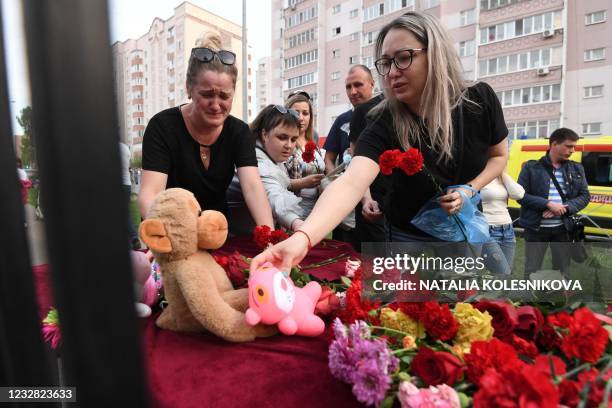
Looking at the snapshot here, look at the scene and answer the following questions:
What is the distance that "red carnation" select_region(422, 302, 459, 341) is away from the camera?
26.2 inches

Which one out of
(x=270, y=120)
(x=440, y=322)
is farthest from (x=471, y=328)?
(x=270, y=120)

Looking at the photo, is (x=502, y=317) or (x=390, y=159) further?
(x=390, y=159)

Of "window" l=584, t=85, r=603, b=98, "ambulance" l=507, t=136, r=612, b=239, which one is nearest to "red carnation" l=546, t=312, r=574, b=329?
"ambulance" l=507, t=136, r=612, b=239

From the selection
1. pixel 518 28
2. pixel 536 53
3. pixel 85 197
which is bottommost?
pixel 85 197

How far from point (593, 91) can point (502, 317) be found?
66.9 feet

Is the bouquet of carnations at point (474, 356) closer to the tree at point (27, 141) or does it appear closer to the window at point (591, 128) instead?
the tree at point (27, 141)

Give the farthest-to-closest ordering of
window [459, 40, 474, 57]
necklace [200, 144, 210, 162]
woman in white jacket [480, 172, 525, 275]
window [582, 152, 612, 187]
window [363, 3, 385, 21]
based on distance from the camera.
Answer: window [363, 3, 385, 21] → window [459, 40, 474, 57] → window [582, 152, 612, 187] → necklace [200, 144, 210, 162] → woman in white jacket [480, 172, 525, 275]

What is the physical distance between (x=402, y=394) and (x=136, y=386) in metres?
0.36

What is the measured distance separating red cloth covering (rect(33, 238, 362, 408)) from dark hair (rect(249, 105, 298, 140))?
1325 mm

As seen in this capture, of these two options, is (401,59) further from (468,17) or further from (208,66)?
(468,17)

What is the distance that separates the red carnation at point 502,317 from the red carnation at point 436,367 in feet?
0.46

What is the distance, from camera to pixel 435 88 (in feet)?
4.06

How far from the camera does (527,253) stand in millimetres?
987

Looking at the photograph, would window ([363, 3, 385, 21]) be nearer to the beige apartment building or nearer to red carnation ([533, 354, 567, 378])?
the beige apartment building
